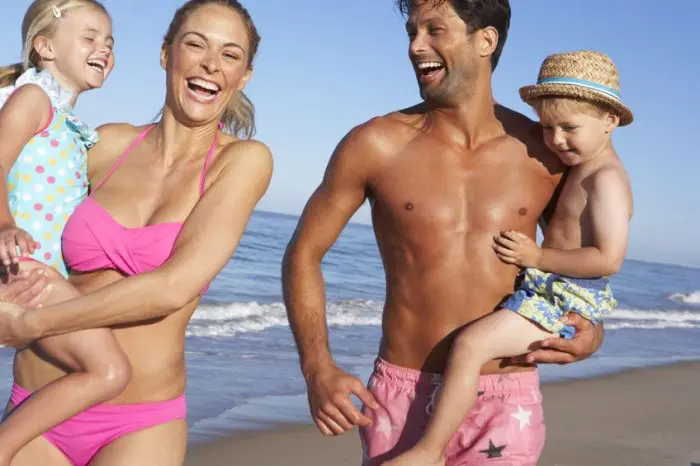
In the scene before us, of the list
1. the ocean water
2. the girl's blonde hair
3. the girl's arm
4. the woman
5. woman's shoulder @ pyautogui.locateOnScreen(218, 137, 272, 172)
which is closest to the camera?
the woman

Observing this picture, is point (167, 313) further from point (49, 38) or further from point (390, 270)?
point (49, 38)

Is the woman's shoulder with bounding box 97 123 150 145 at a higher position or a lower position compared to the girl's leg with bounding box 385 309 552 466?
higher

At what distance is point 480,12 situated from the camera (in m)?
3.48

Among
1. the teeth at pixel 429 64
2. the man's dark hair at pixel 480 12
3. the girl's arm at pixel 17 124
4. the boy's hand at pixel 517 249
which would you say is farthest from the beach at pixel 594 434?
the man's dark hair at pixel 480 12

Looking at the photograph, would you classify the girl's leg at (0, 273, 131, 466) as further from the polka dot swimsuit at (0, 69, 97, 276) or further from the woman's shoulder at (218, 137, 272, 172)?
the woman's shoulder at (218, 137, 272, 172)

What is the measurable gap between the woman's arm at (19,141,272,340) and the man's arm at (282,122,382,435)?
0.36 metres

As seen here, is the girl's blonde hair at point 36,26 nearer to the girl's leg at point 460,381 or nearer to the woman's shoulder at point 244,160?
the woman's shoulder at point 244,160

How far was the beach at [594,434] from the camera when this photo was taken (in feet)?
23.8

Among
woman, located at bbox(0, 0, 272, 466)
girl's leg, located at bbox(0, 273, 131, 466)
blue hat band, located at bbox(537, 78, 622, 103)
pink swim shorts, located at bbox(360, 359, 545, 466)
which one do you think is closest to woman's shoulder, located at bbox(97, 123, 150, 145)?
woman, located at bbox(0, 0, 272, 466)

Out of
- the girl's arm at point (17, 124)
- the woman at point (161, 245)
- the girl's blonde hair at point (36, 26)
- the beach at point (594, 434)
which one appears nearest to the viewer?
the woman at point (161, 245)

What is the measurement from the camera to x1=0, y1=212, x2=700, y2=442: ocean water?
831 cm

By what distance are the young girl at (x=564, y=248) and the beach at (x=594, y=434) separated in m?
3.88

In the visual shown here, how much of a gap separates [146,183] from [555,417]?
655cm

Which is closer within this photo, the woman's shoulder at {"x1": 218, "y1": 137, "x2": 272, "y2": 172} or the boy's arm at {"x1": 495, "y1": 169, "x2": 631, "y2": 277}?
the woman's shoulder at {"x1": 218, "y1": 137, "x2": 272, "y2": 172}
